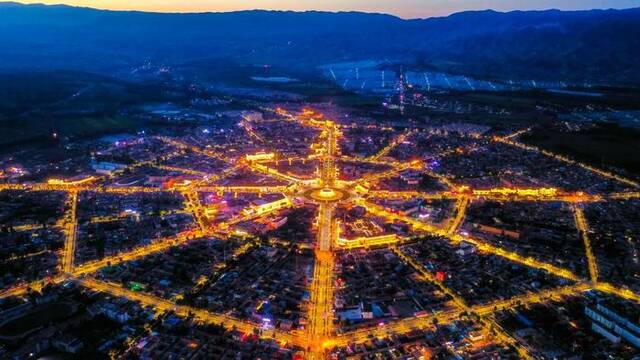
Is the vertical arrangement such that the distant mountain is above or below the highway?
above

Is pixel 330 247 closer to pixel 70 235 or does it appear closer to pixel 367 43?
pixel 70 235

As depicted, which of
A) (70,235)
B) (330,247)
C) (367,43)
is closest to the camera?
(330,247)

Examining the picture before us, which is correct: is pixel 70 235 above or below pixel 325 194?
below

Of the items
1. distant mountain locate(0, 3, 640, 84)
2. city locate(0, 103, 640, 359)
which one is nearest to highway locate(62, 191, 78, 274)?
city locate(0, 103, 640, 359)

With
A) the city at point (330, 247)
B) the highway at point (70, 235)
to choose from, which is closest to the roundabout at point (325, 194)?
the city at point (330, 247)

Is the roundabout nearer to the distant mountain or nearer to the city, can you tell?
the city

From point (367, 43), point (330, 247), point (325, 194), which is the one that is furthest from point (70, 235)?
point (367, 43)

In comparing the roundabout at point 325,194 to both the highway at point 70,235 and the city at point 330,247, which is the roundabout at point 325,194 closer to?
the city at point 330,247

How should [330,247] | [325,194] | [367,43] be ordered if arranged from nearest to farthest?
[330,247], [325,194], [367,43]

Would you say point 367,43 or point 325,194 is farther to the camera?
point 367,43
